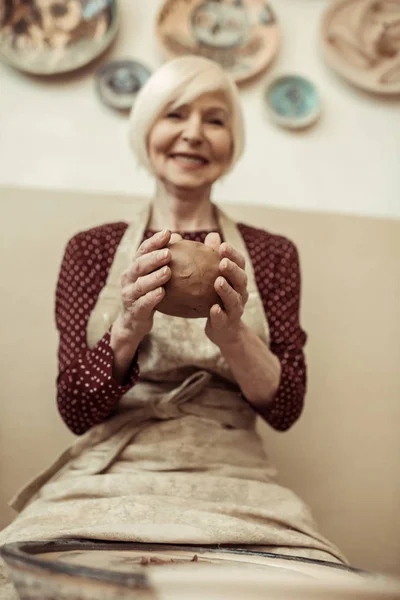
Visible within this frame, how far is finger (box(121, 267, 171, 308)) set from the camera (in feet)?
2.53

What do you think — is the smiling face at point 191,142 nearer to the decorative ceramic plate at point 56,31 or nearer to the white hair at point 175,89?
the white hair at point 175,89

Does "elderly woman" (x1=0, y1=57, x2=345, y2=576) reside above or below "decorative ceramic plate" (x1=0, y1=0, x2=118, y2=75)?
below

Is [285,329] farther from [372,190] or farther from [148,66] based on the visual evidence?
[148,66]

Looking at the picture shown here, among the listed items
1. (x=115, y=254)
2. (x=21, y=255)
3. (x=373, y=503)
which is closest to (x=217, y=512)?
(x=115, y=254)

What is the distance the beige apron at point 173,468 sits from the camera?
0.75 m

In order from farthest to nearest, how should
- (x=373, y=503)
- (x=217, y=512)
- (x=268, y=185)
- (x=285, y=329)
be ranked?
(x=268, y=185)
(x=373, y=503)
(x=285, y=329)
(x=217, y=512)

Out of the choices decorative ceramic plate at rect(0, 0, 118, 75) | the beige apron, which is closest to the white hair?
the beige apron

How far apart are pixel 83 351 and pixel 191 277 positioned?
32 cm

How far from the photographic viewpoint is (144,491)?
86 cm

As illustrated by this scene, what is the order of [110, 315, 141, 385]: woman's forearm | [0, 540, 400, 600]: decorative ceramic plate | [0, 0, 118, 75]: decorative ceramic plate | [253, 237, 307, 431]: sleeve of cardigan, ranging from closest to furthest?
[0, 540, 400, 600]: decorative ceramic plate → [110, 315, 141, 385]: woman's forearm → [253, 237, 307, 431]: sleeve of cardigan → [0, 0, 118, 75]: decorative ceramic plate

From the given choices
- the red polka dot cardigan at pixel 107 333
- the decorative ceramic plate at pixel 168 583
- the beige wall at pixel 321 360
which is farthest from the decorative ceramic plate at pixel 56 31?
the decorative ceramic plate at pixel 168 583

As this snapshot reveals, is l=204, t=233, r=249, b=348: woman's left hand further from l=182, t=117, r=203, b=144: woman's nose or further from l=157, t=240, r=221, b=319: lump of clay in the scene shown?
l=182, t=117, r=203, b=144: woman's nose

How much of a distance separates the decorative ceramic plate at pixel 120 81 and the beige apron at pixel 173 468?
528 mm

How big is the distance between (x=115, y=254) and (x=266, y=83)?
779mm
